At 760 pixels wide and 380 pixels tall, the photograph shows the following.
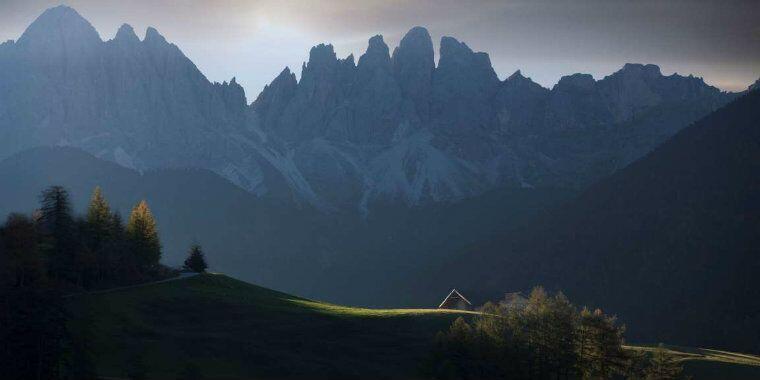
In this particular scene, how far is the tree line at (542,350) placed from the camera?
81750mm

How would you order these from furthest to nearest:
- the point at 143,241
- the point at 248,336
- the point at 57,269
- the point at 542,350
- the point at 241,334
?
the point at 143,241
the point at 57,269
the point at 241,334
the point at 248,336
the point at 542,350

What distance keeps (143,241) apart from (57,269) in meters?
18.8

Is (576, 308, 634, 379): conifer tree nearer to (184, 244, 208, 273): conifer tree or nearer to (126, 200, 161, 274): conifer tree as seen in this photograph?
(126, 200, 161, 274): conifer tree

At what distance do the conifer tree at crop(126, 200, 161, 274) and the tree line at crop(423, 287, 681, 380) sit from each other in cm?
4905

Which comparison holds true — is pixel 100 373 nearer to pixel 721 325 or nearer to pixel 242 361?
pixel 242 361

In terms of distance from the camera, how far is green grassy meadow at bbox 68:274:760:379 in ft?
270

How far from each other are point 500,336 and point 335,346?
18348 mm

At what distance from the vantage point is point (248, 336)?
93.3 meters

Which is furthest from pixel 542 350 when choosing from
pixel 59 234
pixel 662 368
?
pixel 59 234

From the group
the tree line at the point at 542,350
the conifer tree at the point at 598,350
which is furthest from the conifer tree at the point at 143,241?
the conifer tree at the point at 598,350

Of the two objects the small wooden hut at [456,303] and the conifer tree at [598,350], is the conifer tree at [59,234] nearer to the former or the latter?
the conifer tree at [598,350]

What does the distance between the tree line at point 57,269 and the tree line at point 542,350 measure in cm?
3360

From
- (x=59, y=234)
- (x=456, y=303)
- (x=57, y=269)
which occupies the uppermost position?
(x=59, y=234)

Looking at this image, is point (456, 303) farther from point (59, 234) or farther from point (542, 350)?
point (59, 234)
